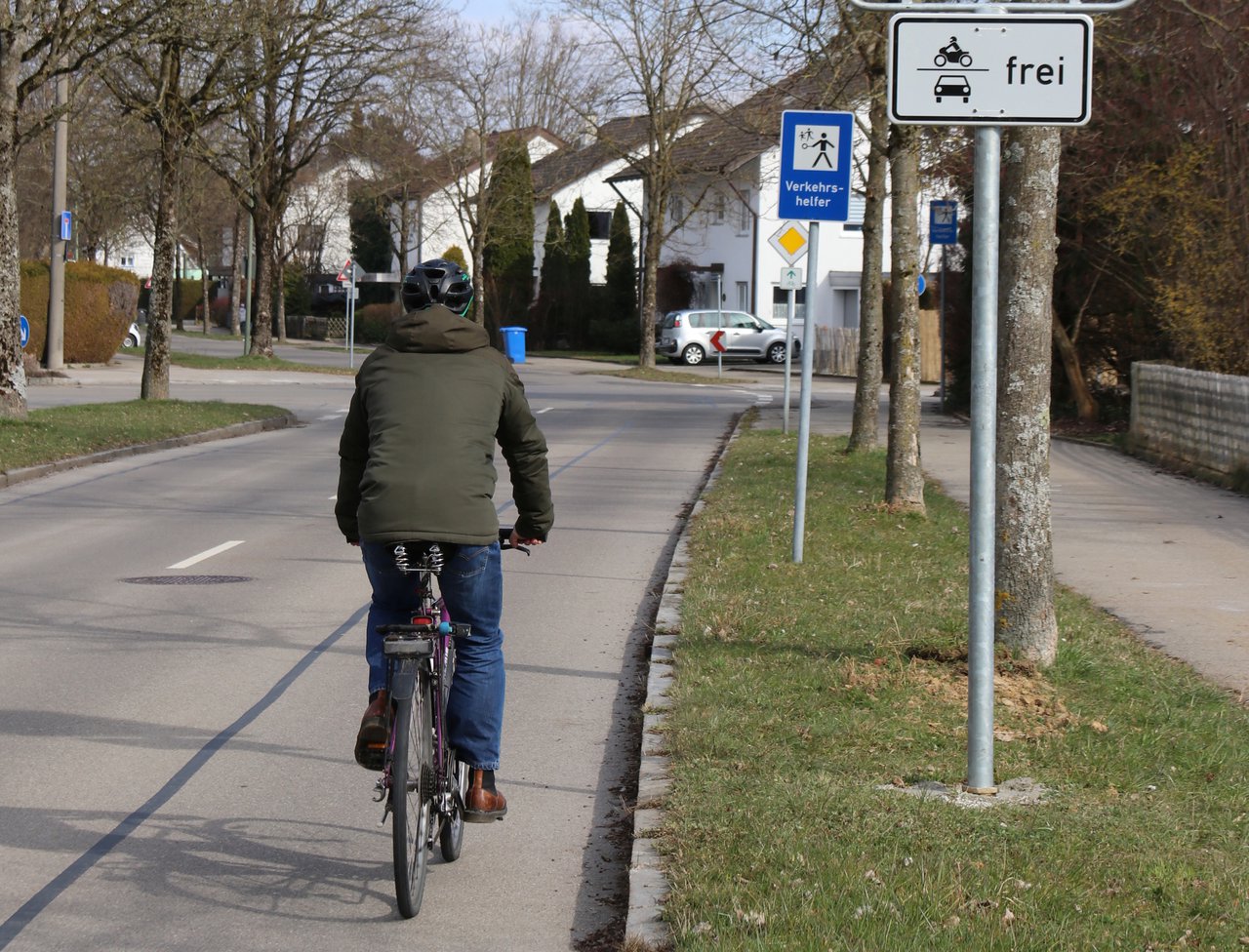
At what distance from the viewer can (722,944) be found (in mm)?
4047

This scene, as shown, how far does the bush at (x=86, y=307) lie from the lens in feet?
124

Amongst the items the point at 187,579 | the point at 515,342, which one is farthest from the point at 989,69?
the point at 515,342

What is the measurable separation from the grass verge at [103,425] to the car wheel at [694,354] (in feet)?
89.9

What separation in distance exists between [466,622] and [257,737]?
219 centimetres

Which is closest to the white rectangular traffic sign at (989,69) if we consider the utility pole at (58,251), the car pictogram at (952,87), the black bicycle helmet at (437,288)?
the car pictogram at (952,87)

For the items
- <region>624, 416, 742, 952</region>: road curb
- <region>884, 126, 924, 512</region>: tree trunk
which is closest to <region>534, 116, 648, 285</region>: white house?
<region>884, 126, 924, 512</region>: tree trunk

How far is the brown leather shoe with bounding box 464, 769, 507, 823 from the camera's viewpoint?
5.05 metres

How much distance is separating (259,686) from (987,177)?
411cm

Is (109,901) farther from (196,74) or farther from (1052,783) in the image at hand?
(196,74)

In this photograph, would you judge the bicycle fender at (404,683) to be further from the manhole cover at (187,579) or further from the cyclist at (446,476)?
the manhole cover at (187,579)

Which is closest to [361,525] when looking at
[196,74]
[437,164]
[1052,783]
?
[1052,783]

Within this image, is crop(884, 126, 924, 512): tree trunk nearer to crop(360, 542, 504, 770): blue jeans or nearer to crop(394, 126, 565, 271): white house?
crop(360, 542, 504, 770): blue jeans

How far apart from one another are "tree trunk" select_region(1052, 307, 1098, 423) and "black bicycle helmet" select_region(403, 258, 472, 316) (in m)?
Result: 21.2

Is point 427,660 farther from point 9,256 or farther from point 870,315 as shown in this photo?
point 9,256
